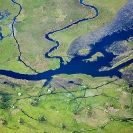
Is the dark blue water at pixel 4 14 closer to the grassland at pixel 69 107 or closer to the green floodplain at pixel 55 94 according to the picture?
the green floodplain at pixel 55 94

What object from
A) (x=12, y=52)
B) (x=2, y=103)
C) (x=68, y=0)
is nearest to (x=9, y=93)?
(x=2, y=103)

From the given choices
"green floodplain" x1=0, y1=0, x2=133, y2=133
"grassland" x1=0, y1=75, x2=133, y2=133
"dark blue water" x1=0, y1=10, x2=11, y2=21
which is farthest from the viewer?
"dark blue water" x1=0, y1=10, x2=11, y2=21

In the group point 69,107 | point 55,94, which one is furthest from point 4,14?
point 69,107

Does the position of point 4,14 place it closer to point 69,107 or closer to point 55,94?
point 55,94

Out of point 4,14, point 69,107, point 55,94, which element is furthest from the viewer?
point 4,14

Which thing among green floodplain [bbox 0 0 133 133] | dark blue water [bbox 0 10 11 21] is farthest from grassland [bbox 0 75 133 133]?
dark blue water [bbox 0 10 11 21]

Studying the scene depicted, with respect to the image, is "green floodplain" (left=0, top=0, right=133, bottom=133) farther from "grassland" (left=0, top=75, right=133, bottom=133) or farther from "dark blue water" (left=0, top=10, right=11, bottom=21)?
"dark blue water" (left=0, top=10, right=11, bottom=21)

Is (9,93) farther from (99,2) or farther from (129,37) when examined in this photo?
(99,2)

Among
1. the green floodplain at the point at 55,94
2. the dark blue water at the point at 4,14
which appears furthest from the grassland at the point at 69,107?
the dark blue water at the point at 4,14
